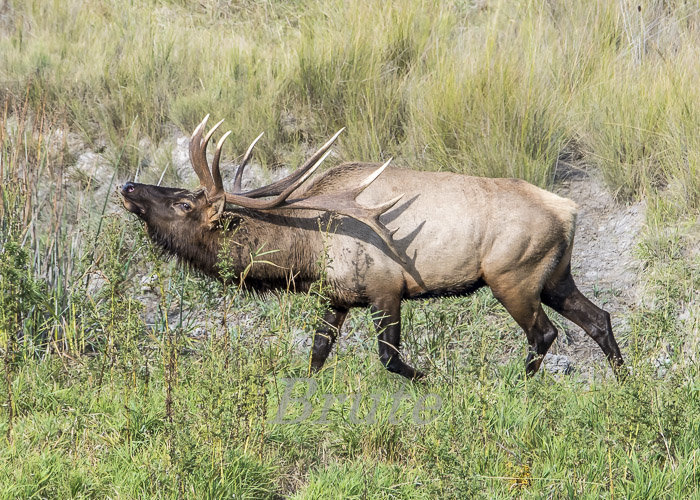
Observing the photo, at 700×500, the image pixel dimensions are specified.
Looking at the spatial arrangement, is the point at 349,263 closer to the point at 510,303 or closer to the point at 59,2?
the point at 510,303

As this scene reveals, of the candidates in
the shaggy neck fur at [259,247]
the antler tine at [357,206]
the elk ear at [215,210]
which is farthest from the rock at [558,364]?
the elk ear at [215,210]

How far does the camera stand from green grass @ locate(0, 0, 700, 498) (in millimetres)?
4008

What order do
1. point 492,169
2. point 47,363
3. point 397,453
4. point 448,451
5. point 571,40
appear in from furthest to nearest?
point 571,40 < point 492,169 < point 47,363 < point 397,453 < point 448,451

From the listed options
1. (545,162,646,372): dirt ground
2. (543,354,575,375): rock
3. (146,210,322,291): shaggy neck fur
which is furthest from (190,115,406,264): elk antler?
(545,162,646,372): dirt ground

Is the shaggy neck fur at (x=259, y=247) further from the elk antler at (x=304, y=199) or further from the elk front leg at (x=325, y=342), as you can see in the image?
the elk front leg at (x=325, y=342)

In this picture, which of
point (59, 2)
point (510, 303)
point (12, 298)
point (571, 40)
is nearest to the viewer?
point (12, 298)

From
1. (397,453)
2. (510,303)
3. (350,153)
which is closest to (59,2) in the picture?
(350,153)

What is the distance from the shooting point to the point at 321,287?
14.6 ft

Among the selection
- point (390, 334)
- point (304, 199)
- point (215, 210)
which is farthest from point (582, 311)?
point (215, 210)

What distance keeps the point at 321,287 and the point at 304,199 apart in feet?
4.68

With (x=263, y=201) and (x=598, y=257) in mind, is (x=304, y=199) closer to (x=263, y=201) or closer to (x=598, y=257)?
(x=263, y=201)

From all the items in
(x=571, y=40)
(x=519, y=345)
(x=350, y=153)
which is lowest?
(x=519, y=345)

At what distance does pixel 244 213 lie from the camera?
5863 mm

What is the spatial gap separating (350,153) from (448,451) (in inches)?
181
